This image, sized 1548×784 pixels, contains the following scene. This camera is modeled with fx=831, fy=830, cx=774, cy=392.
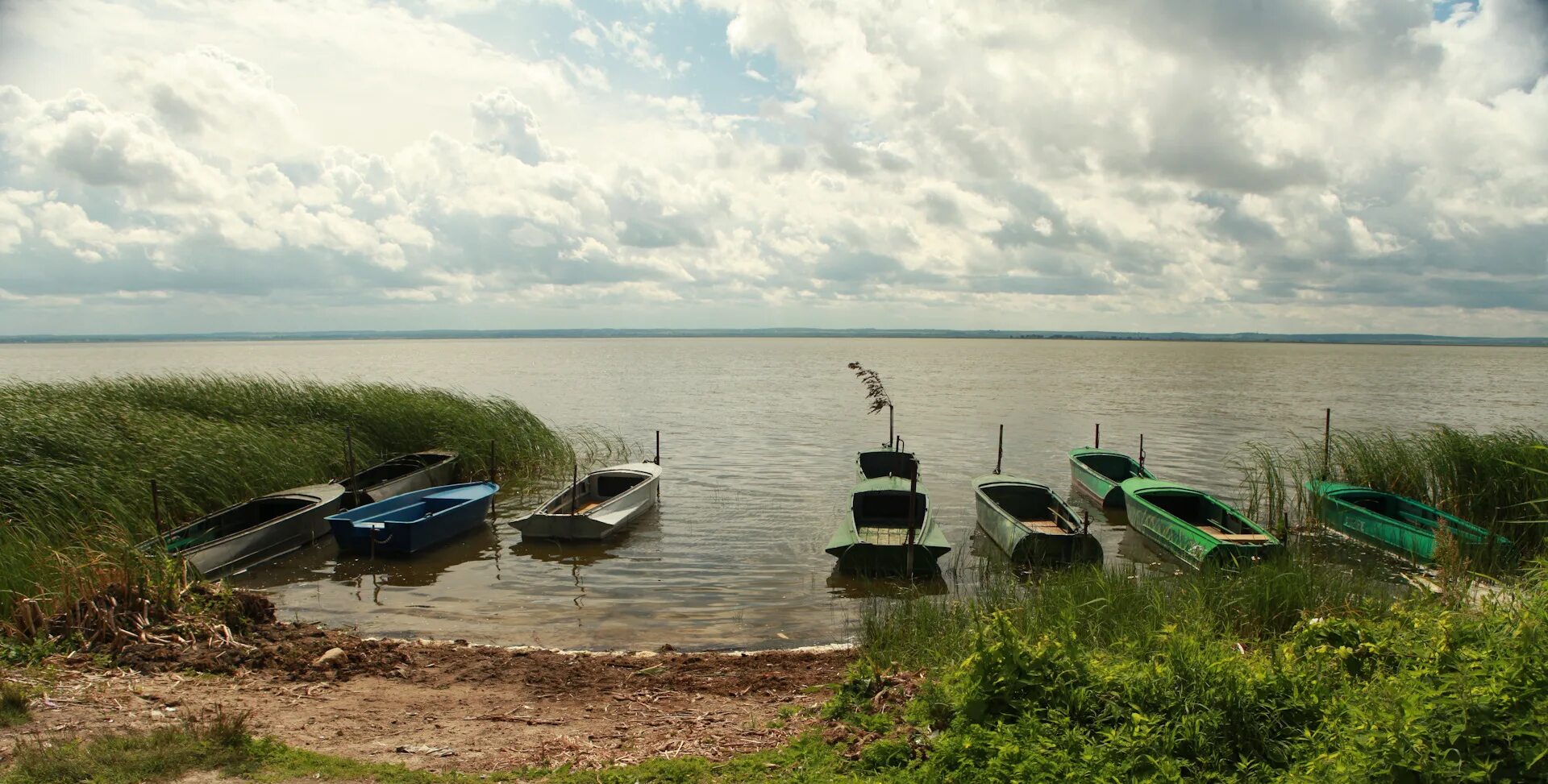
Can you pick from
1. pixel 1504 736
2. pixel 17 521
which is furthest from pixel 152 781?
pixel 17 521

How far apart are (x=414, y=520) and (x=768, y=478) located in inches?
470

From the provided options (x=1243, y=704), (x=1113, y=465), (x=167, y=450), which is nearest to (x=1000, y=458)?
(x=1113, y=465)

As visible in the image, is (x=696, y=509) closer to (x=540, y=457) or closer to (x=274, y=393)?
(x=540, y=457)

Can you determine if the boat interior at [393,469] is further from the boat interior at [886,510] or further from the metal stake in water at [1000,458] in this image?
the metal stake in water at [1000,458]

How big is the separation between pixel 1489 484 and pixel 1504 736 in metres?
17.6

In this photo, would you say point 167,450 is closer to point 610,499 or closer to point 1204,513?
point 610,499

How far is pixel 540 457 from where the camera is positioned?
2795 centimetres

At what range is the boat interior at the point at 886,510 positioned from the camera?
720 inches

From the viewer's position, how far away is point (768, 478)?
27.5m

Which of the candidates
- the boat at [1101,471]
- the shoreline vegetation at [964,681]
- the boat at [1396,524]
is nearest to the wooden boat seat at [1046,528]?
the shoreline vegetation at [964,681]

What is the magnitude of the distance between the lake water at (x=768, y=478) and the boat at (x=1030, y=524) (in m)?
0.89

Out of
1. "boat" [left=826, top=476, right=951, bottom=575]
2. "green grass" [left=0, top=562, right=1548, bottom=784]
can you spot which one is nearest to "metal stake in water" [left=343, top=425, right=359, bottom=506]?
"boat" [left=826, top=476, right=951, bottom=575]

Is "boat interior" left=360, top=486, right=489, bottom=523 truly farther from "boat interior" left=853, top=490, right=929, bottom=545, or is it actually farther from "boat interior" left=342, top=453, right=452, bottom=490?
"boat interior" left=853, top=490, right=929, bottom=545

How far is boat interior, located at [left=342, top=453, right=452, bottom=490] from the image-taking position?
72.8 feet
